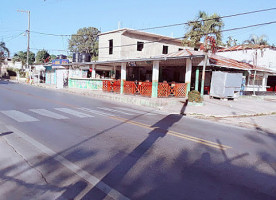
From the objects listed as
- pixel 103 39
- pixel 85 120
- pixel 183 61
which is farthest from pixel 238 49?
pixel 85 120

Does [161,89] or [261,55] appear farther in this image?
[261,55]

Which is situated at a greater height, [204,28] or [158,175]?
[204,28]

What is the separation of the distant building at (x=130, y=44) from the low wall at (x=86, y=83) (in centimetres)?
374

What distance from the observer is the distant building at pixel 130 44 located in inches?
1044

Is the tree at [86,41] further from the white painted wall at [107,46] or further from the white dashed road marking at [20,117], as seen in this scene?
the white dashed road marking at [20,117]

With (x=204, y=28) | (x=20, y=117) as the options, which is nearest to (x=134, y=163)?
(x=20, y=117)

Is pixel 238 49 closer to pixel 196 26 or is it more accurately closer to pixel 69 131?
pixel 196 26

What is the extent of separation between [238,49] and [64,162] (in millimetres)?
30301

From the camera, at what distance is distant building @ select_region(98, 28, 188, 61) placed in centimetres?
2652

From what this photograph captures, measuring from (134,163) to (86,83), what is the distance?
2357 centimetres

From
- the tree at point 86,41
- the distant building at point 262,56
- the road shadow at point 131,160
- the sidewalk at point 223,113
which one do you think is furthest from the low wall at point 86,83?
the tree at point 86,41

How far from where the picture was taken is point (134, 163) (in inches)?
188

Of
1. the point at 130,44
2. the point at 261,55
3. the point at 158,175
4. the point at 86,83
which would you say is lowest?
the point at 158,175

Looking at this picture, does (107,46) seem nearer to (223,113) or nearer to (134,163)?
(223,113)
